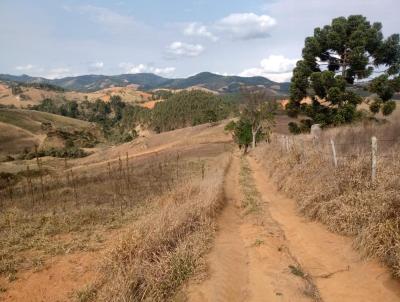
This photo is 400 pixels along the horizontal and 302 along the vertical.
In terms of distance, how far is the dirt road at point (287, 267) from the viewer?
20.5 ft

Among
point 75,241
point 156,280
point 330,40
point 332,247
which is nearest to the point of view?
point 156,280

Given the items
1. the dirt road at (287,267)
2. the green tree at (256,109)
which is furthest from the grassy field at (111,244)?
the green tree at (256,109)

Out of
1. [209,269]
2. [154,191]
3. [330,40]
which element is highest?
[330,40]

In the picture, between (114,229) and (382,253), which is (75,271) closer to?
(114,229)

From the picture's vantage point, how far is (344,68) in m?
29.5

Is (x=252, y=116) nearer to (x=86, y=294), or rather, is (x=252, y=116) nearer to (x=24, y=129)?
(x=86, y=294)

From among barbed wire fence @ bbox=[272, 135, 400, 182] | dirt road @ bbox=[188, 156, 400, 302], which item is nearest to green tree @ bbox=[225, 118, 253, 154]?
barbed wire fence @ bbox=[272, 135, 400, 182]

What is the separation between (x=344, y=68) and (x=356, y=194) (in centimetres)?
2270

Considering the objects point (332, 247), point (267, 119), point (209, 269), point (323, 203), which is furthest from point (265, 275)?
point (267, 119)

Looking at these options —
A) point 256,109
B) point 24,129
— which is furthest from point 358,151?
point 24,129

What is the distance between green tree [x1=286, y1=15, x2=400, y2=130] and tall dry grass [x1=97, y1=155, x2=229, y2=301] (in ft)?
71.7

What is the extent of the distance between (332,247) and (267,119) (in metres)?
34.4

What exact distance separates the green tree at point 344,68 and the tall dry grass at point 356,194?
14560mm

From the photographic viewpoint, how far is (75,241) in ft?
30.2
